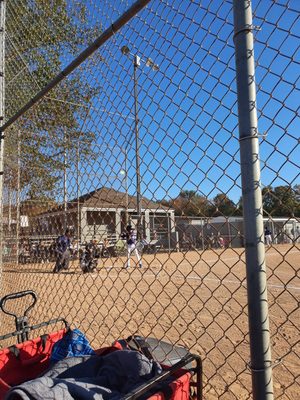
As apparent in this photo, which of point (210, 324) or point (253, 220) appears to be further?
point (210, 324)

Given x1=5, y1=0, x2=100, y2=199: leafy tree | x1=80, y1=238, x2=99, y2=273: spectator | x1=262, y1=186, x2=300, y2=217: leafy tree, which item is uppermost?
x1=5, y1=0, x2=100, y2=199: leafy tree

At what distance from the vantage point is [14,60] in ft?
14.4

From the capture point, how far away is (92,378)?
70.8 inches

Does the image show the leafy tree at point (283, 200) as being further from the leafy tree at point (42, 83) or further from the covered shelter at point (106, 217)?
the leafy tree at point (42, 83)

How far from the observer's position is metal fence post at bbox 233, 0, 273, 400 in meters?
1.37

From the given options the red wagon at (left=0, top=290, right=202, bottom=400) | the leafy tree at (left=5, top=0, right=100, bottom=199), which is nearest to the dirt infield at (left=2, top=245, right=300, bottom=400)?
the red wagon at (left=0, top=290, right=202, bottom=400)

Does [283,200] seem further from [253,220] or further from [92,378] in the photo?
[92,378]

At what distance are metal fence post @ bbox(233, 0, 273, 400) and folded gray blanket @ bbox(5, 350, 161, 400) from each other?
567mm

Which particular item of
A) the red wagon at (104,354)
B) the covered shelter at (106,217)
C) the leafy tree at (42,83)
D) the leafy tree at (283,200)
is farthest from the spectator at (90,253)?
the leafy tree at (283,200)

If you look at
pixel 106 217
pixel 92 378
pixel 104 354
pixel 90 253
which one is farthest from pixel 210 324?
pixel 90 253

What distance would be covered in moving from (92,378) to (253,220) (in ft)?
3.81

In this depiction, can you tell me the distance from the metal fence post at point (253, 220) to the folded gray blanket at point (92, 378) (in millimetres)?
567

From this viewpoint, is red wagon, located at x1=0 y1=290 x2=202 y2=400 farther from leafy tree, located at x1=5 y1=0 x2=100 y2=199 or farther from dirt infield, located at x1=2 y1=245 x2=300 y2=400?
leafy tree, located at x1=5 y1=0 x2=100 y2=199

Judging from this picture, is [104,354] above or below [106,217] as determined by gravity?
below
